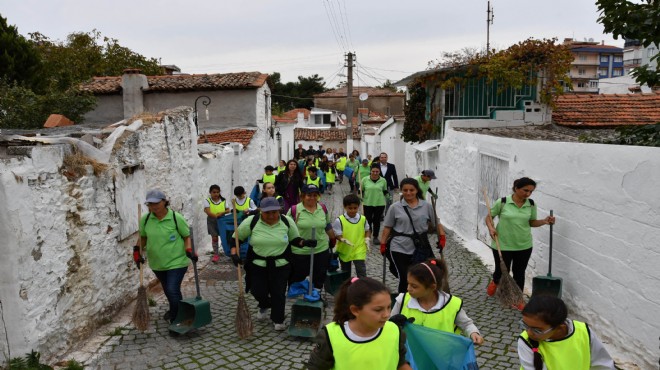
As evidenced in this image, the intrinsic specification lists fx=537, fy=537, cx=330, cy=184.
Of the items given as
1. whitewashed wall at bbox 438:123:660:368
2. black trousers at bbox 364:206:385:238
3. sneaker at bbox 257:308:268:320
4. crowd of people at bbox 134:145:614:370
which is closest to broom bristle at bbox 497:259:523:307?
crowd of people at bbox 134:145:614:370

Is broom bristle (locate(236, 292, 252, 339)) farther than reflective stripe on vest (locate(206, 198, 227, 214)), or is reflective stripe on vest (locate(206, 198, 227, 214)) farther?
reflective stripe on vest (locate(206, 198, 227, 214))

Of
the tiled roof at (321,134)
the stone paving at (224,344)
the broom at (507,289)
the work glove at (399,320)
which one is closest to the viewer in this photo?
the work glove at (399,320)

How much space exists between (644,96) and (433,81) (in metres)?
5.62

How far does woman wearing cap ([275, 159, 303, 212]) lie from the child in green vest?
4107mm

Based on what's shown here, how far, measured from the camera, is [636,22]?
18.9 ft

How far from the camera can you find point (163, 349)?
580 cm

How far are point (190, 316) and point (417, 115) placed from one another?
12.5 m

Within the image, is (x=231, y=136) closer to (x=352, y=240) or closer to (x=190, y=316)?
(x=352, y=240)

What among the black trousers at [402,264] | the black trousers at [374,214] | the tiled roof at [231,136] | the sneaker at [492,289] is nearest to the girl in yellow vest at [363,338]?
the black trousers at [402,264]

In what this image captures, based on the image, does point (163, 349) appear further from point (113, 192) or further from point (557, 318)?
point (557, 318)

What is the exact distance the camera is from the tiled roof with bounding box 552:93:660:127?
12.8 meters

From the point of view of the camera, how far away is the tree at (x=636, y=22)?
5680 mm

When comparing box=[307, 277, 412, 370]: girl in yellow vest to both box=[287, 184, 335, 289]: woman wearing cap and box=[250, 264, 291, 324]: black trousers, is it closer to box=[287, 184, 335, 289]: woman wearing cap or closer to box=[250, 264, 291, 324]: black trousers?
box=[250, 264, 291, 324]: black trousers

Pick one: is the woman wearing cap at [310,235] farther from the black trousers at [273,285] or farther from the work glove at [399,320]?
the work glove at [399,320]
